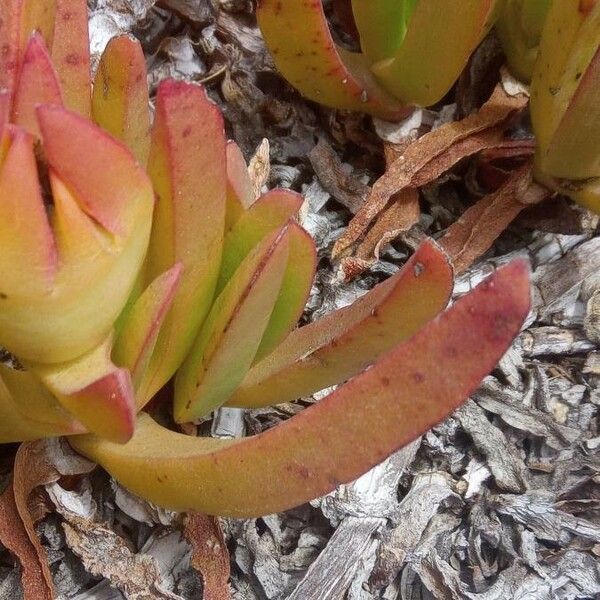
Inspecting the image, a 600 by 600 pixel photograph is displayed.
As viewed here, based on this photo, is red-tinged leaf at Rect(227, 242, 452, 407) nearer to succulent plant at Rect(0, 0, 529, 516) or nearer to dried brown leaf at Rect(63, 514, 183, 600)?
succulent plant at Rect(0, 0, 529, 516)

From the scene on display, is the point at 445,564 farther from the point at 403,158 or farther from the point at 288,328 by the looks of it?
the point at 403,158

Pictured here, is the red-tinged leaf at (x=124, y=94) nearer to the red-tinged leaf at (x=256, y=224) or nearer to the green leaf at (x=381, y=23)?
the red-tinged leaf at (x=256, y=224)

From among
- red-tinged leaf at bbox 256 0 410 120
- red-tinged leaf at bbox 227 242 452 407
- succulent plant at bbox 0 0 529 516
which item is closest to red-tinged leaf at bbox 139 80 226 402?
succulent plant at bbox 0 0 529 516

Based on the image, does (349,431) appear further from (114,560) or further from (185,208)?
(114,560)

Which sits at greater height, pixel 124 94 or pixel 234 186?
pixel 124 94

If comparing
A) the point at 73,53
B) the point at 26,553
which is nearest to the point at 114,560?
the point at 26,553

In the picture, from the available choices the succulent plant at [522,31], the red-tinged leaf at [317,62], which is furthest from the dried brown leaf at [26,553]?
the succulent plant at [522,31]
